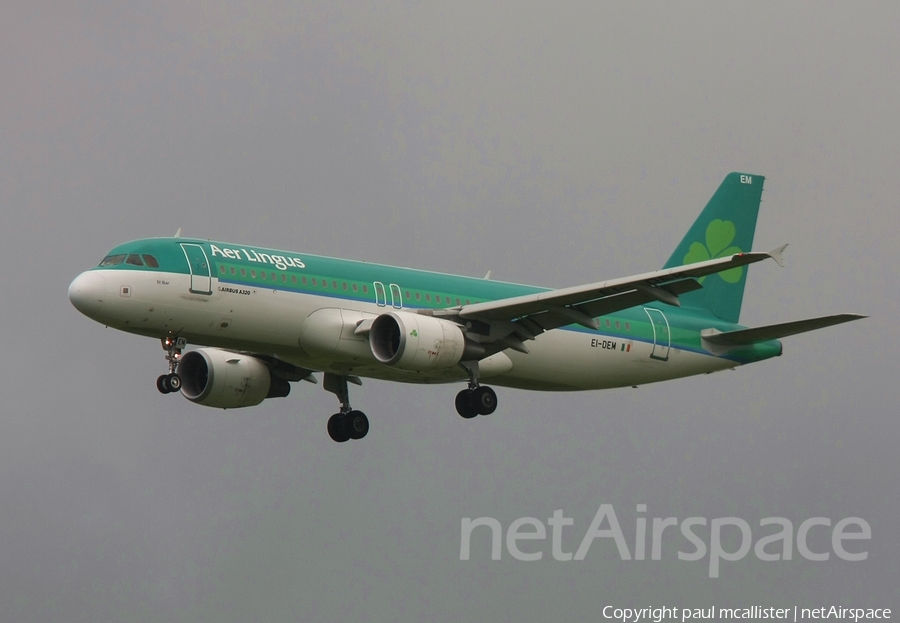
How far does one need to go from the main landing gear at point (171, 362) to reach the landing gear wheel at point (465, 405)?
27.6 ft

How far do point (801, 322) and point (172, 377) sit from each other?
59.6 ft

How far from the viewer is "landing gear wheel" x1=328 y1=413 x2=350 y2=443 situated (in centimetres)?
4784

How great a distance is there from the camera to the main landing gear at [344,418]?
47875 millimetres

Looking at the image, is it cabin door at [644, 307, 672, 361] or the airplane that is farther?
cabin door at [644, 307, 672, 361]

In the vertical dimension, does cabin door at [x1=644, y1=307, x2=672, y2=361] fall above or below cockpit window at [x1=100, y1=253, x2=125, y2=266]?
above

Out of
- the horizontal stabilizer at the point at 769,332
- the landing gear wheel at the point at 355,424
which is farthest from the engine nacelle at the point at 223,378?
the horizontal stabilizer at the point at 769,332

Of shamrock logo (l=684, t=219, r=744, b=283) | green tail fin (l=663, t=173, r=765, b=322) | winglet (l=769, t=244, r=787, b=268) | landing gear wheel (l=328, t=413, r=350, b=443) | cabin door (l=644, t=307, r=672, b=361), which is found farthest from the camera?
shamrock logo (l=684, t=219, r=744, b=283)

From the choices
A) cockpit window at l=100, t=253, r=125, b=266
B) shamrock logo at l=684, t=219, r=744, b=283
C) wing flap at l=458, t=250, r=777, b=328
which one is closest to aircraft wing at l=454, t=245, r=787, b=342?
wing flap at l=458, t=250, r=777, b=328

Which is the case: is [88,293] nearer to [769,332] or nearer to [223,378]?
[223,378]

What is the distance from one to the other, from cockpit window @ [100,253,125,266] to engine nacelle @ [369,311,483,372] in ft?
22.9

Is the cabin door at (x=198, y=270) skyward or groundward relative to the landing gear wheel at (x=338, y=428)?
skyward

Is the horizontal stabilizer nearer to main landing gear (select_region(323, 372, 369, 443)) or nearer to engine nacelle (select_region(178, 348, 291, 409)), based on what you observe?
main landing gear (select_region(323, 372, 369, 443))

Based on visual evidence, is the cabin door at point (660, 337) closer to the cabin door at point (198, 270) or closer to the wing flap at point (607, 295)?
the wing flap at point (607, 295)

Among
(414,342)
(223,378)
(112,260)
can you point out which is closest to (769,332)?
(414,342)
